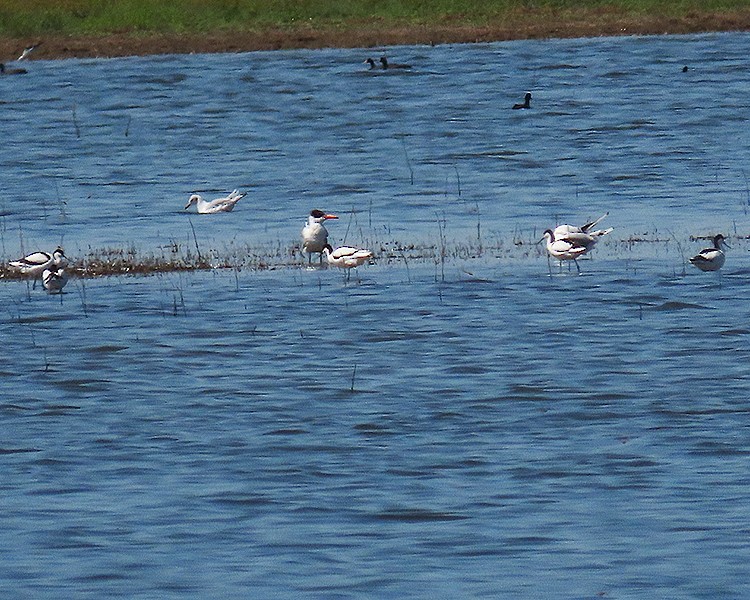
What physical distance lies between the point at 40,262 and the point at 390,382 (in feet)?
18.8

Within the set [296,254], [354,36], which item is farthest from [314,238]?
[354,36]

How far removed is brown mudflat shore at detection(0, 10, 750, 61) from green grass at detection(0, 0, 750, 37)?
1.72ft

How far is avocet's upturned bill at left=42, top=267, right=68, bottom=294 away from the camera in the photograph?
17156mm

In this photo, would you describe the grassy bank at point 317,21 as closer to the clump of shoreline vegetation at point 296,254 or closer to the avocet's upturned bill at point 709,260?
the clump of shoreline vegetation at point 296,254

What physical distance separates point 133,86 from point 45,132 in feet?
21.1

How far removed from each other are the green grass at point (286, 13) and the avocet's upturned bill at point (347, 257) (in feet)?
102

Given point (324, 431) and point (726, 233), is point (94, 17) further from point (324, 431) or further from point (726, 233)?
point (324, 431)

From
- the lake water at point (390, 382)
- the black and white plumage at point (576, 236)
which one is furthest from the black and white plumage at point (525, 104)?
the black and white plumage at point (576, 236)

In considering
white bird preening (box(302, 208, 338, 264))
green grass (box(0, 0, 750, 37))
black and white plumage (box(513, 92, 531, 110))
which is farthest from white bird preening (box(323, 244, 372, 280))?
green grass (box(0, 0, 750, 37))

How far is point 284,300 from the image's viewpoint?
16.9m

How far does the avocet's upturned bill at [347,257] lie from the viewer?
1833 cm

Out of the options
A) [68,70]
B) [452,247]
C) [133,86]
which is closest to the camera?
[452,247]

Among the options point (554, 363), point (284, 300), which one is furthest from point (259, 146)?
point (554, 363)

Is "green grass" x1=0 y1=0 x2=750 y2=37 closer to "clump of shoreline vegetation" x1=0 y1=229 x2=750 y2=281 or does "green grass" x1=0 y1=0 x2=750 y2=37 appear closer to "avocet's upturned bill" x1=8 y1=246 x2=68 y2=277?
"clump of shoreline vegetation" x1=0 y1=229 x2=750 y2=281
